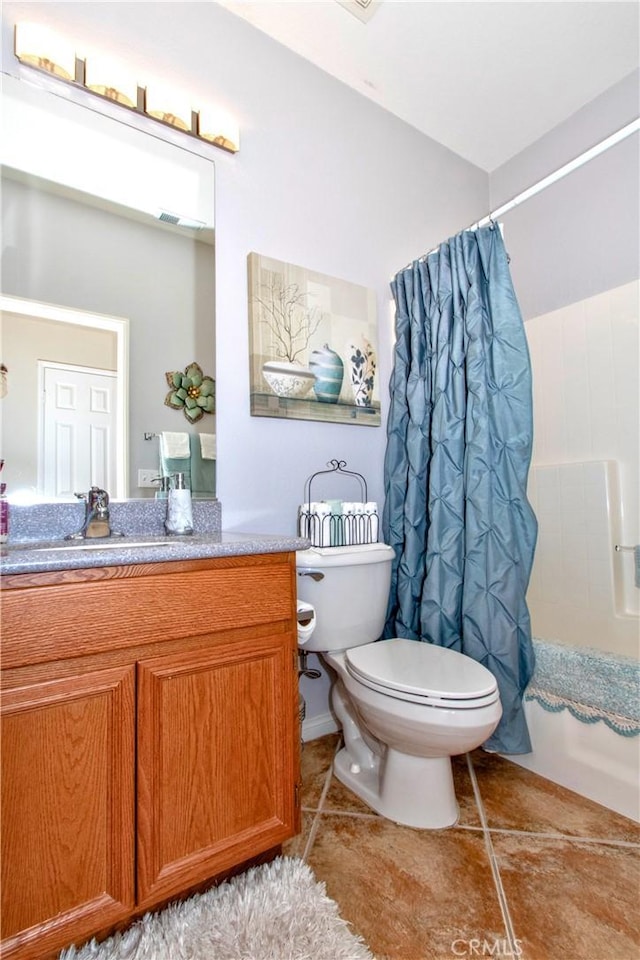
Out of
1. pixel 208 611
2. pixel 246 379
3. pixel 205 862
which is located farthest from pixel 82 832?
pixel 246 379

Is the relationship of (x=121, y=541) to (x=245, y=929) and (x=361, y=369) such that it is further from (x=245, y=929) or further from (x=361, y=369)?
(x=361, y=369)

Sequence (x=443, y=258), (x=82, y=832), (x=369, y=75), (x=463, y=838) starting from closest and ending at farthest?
(x=82, y=832)
(x=463, y=838)
(x=443, y=258)
(x=369, y=75)

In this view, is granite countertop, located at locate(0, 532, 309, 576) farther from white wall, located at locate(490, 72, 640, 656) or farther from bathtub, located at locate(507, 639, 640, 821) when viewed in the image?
white wall, located at locate(490, 72, 640, 656)

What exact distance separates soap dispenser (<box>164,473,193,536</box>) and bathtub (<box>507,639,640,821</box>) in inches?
49.0

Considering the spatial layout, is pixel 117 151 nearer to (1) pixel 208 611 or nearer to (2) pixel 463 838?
(1) pixel 208 611

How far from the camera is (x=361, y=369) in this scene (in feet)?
6.14

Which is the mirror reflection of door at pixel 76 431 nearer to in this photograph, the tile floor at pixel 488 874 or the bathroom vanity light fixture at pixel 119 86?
the bathroom vanity light fixture at pixel 119 86

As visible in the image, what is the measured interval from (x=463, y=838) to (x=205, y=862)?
70 cm

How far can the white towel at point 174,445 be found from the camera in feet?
4.72

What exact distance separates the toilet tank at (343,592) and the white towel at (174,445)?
50 centimetres

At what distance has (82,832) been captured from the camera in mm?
800

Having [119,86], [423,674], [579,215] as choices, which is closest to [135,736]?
[423,674]

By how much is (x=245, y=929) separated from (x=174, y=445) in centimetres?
121

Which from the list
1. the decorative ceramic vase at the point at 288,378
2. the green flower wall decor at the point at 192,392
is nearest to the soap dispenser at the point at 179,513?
the green flower wall decor at the point at 192,392
